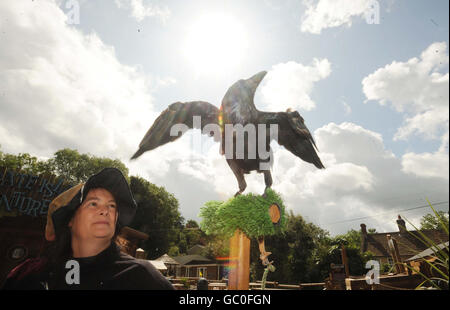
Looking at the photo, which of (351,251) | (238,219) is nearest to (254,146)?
(238,219)

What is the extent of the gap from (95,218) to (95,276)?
470mm

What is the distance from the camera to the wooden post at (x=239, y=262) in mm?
2377

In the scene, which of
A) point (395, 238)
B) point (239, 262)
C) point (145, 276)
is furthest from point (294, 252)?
point (395, 238)

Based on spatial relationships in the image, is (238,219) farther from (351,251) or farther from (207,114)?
(351,251)

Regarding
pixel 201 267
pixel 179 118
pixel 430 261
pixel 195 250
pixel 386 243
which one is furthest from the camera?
pixel 195 250

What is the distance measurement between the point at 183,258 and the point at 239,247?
123 feet

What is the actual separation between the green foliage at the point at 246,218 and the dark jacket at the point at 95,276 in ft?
2.78

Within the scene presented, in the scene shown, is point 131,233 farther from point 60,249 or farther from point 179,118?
point 60,249

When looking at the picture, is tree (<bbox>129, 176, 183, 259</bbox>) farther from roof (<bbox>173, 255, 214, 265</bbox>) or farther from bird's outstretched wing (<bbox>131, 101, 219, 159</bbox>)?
bird's outstretched wing (<bbox>131, 101, 219, 159</bbox>)

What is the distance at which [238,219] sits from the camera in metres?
2.48

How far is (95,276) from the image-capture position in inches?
73.6

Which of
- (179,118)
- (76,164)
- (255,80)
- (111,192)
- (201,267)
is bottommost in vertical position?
(201,267)

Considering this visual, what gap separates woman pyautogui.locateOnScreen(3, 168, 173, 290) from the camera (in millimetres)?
1859

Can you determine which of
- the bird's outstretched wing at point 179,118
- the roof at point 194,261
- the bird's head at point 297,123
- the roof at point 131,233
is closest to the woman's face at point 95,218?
the bird's outstretched wing at point 179,118
